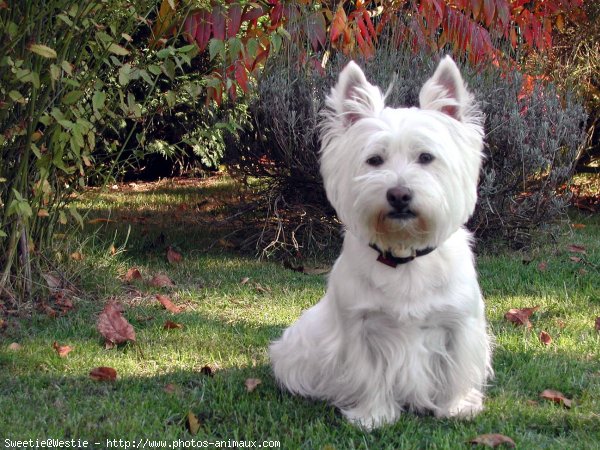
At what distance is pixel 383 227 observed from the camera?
3033 millimetres

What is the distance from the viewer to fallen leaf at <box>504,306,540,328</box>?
→ 4555mm

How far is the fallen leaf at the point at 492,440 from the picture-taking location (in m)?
2.95

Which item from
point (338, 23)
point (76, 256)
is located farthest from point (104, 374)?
point (338, 23)

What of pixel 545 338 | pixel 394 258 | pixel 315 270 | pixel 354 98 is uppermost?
pixel 354 98

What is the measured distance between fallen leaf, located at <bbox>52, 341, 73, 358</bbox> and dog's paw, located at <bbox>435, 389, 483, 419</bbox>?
2.01m

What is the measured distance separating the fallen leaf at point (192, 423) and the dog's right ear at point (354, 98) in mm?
1390

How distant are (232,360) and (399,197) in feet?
5.12

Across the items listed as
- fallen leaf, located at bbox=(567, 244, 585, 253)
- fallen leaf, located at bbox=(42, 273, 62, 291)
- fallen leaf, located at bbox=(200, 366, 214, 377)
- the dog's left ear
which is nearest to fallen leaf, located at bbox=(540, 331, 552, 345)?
the dog's left ear

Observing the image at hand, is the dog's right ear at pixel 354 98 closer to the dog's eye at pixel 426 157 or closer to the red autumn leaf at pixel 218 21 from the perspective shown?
the dog's eye at pixel 426 157

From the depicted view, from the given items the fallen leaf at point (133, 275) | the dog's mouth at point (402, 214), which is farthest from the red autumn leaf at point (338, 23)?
the dog's mouth at point (402, 214)

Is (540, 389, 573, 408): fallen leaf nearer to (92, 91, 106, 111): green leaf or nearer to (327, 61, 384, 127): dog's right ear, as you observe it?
(327, 61, 384, 127): dog's right ear

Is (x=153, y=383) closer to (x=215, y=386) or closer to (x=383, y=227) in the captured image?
(x=215, y=386)

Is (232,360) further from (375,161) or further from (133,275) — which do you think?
(133,275)

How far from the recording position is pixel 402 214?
295 centimetres
